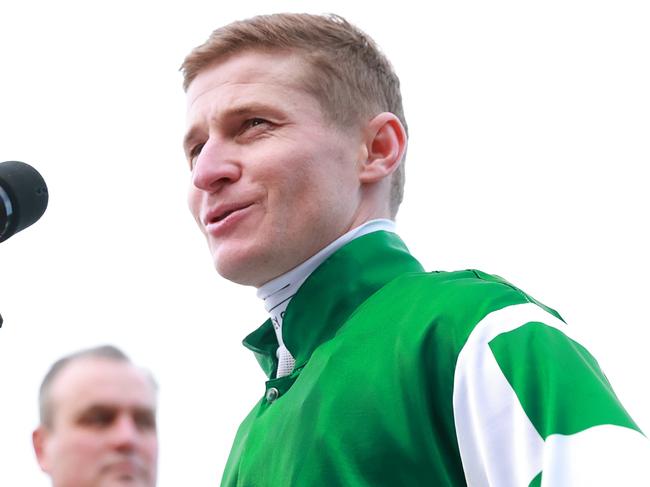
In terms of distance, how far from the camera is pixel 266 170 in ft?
8.39

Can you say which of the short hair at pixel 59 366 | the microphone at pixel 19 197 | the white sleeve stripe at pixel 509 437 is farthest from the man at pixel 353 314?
the short hair at pixel 59 366

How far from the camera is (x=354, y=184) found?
2.70m

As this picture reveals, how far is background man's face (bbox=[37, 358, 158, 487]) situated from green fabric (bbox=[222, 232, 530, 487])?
2279 mm

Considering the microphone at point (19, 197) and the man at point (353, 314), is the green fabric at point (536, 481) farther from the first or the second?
the microphone at point (19, 197)

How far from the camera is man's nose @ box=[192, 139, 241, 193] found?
258cm

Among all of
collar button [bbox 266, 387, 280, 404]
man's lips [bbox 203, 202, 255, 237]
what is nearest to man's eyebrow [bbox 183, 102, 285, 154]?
man's lips [bbox 203, 202, 255, 237]

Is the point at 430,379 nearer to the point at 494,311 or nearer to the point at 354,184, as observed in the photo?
the point at 494,311

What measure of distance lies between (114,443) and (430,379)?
9.73 feet

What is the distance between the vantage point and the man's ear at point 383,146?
9.05ft

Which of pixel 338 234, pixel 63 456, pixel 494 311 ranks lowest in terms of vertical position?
pixel 63 456

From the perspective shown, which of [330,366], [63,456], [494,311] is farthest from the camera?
[63,456]

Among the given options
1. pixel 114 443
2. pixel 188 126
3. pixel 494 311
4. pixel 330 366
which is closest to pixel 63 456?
pixel 114 443

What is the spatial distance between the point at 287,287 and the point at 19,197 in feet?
2.54

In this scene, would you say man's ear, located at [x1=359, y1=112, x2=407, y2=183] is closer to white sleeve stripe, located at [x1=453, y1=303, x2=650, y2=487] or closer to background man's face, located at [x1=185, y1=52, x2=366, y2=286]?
background man's face, located at [x1=185, y1=52, x2=366, y2=286]
